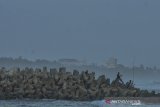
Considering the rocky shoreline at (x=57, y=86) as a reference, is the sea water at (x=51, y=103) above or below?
below

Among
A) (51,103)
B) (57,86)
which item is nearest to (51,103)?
(51,103)

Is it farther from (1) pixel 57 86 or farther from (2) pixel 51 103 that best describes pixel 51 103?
(1) pixel 57 86

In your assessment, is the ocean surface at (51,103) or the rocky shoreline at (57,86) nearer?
the ocean surface at (51,103)

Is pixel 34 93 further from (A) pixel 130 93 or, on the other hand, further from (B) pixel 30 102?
(A) pixel 130 93

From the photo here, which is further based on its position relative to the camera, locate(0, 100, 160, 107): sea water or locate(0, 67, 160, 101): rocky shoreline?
locate(0, 67, 160, 101): rocky shoreline

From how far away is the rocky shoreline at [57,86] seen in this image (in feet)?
211

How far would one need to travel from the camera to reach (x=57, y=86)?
65.7 m

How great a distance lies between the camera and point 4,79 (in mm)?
65688

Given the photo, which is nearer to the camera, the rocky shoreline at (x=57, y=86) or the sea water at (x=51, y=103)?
the sea water at (x=51, y=103)

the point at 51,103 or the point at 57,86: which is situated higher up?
the point at 57,86

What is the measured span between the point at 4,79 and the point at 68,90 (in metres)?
5.28

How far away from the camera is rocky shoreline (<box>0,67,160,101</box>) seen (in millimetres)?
64375

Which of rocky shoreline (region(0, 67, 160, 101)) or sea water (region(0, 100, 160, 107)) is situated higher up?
rocky shoreline (region(0, 67, 160, 101))

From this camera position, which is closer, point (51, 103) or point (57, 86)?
point (51, 103)
